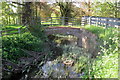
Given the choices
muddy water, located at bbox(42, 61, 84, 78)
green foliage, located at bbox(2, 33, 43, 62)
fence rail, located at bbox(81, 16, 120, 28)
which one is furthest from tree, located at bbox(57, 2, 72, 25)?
muddy water, located at bbox(42, 61, 84, 78)

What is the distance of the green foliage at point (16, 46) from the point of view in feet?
15.5

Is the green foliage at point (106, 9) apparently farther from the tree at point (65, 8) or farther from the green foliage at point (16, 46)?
the green foliage at point (16, 46)

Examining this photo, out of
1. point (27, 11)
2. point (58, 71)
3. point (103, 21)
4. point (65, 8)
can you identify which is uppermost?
point (65, 8)

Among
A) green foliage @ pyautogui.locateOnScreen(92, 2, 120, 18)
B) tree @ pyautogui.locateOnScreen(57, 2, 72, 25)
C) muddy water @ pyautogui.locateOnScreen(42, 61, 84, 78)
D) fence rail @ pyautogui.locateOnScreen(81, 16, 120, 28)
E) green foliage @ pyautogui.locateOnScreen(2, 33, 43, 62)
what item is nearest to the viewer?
muddy water @ pyautogui.locateOnScreen(42, 61, 84, 78)

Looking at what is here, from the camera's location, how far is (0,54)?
4043mm

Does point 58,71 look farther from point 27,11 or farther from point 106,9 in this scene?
point 106,9

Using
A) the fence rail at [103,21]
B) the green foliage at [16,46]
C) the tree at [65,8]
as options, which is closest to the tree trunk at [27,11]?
the green foliage at [16,46]

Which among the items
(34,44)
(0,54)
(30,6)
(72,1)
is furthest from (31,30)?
(72,1)

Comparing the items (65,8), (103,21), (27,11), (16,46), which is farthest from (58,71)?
(65,8)

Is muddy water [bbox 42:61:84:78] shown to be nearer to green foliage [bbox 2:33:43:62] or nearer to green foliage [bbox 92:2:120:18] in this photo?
green foliage [bbox 2:33:43:62]

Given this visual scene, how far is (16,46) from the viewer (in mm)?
5262

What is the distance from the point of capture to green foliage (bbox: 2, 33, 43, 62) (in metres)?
4.72

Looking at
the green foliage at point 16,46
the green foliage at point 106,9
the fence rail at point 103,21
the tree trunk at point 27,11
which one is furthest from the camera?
the green foliage at point 106,9

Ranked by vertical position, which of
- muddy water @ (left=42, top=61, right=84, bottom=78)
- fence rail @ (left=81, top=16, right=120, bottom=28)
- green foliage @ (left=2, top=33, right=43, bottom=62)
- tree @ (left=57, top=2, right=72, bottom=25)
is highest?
tree @ (left=57, top=2, right=72, bottom=25)
